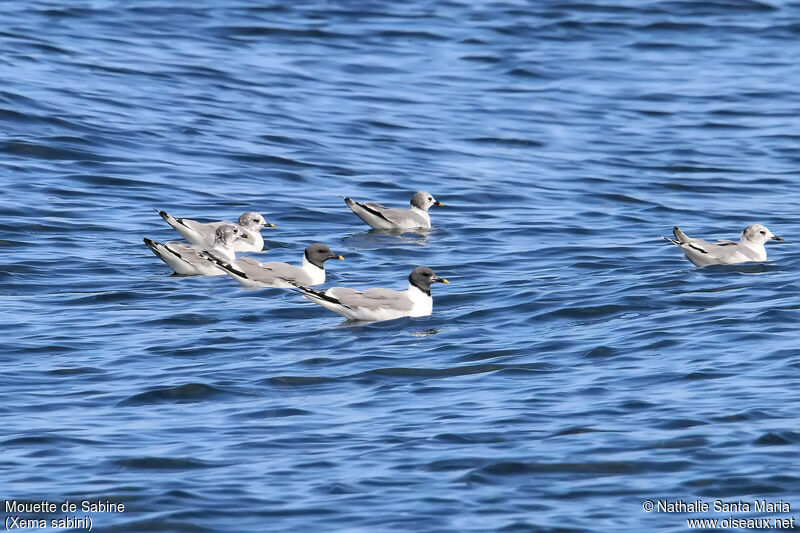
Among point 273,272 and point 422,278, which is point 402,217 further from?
point 422,278

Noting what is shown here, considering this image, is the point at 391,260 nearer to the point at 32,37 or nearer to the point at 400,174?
the point at 400,174

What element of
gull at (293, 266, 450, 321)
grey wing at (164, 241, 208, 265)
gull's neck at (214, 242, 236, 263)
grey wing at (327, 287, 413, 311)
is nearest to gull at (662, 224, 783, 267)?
gull at (293, 266, 450, 321)

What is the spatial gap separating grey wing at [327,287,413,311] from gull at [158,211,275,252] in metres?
4.00

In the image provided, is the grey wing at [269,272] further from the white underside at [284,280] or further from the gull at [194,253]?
the gull at [194,253]

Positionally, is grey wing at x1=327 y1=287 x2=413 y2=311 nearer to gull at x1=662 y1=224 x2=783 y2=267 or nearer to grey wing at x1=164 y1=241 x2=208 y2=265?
grey wing at x1=164 y1=241 x2=208 y2=265

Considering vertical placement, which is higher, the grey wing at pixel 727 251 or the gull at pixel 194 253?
the grey wing at pixel 727 251

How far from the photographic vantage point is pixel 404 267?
1833cm

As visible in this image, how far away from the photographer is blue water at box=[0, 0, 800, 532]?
9898mm

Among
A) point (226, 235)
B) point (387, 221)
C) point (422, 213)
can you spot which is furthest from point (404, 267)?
point (422, 213)

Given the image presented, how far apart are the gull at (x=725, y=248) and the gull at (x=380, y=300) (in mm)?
3390

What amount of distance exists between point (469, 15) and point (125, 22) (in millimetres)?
9496

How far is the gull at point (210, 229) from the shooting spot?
18.7m

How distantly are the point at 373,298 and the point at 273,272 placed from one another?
2.49m

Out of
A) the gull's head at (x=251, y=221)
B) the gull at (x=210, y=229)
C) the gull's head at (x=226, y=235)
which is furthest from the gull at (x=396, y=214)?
the gull's head at (x=226, y=235)
